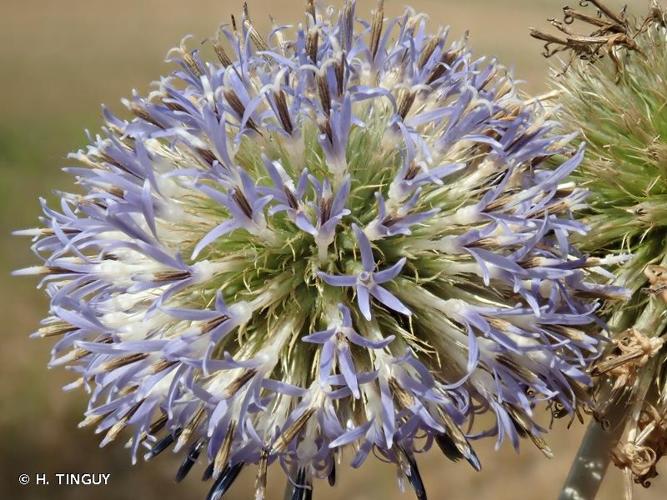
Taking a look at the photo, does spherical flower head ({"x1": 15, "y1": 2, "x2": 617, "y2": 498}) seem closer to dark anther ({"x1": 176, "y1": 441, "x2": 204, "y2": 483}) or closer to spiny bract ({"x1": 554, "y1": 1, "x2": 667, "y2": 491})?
dark anther ({"x1": 176, "y1": 441, "x2": 204, "y2": 483})

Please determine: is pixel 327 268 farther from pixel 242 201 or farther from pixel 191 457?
pixel 191 457

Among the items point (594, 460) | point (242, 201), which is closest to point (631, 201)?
point (594, 460)

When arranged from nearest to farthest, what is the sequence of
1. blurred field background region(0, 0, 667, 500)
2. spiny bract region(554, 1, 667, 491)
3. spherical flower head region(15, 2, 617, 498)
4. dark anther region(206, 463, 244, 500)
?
spherical flower head region(15, 2, 617, 498) < dark anther region(206, 463, 244, 500) < spiny bract region(554, 1, 667, 491) < blurred field background region(0, 0, 667, 500)

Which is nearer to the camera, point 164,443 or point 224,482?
point 224,482

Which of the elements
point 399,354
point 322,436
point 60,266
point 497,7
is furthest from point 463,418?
point 497,7

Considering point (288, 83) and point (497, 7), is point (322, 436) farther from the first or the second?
point (497, 7)

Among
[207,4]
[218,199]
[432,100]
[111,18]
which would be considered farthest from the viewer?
[207,4]

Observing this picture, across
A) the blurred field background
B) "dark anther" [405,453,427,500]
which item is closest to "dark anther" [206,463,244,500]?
"dark anther" [405,453,427,500]
